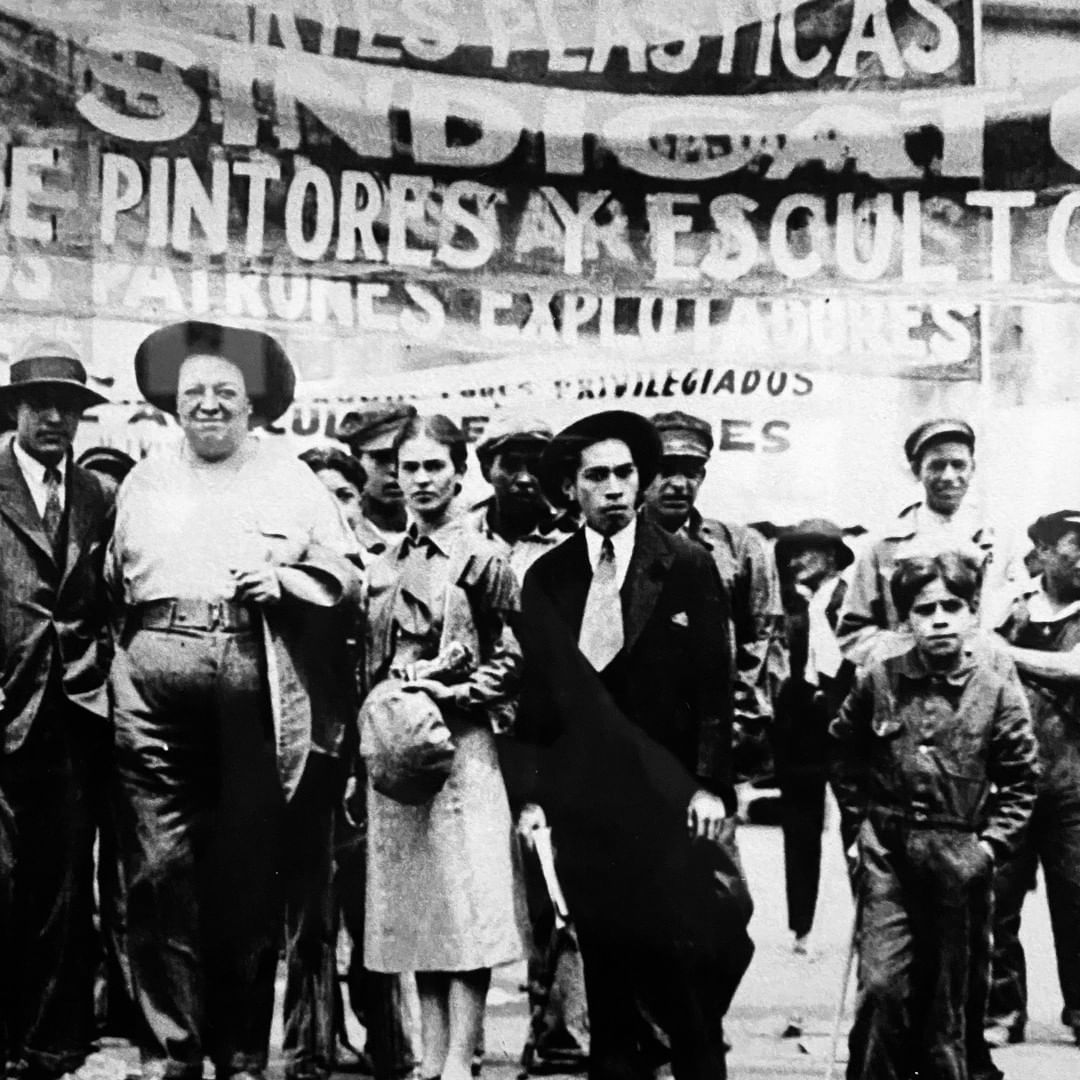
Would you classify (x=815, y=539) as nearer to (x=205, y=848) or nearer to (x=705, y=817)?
(x=705, y=817)

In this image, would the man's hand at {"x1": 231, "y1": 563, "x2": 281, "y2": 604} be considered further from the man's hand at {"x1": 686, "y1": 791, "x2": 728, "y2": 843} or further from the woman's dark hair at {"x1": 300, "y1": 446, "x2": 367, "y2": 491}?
the man's hand at {"x1": 686, "y1": 791, "x2": 728, "y2": 843}

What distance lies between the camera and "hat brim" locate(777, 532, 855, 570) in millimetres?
3582

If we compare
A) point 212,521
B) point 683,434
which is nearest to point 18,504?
point 212,521

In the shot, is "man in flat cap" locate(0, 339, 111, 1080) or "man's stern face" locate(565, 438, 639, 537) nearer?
"man in flat cap" locate(0, 339, 111, 1080)

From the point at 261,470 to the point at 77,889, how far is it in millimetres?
1125

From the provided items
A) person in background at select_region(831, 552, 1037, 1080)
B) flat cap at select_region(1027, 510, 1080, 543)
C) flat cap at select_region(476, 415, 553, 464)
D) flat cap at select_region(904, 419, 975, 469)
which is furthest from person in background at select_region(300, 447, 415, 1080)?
flat cap at select_region(1027, 510, 1080, 543)

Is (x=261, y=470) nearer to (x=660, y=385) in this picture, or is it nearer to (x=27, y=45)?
(x=660, y=385)

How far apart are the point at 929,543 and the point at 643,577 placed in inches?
28.8

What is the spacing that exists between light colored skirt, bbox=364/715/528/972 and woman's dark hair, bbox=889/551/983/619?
1.09 m

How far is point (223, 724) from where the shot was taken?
3.48 meters

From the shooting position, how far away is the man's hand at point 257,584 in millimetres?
3525

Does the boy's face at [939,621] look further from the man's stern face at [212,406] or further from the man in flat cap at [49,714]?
the man in flat cap at [49,714]

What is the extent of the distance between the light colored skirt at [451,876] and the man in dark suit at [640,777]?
13 cm

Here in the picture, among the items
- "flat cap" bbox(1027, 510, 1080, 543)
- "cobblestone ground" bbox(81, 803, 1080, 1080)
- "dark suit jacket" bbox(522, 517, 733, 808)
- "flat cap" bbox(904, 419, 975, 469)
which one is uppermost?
"flat cap" bbox(904, 419, 975, 469)
